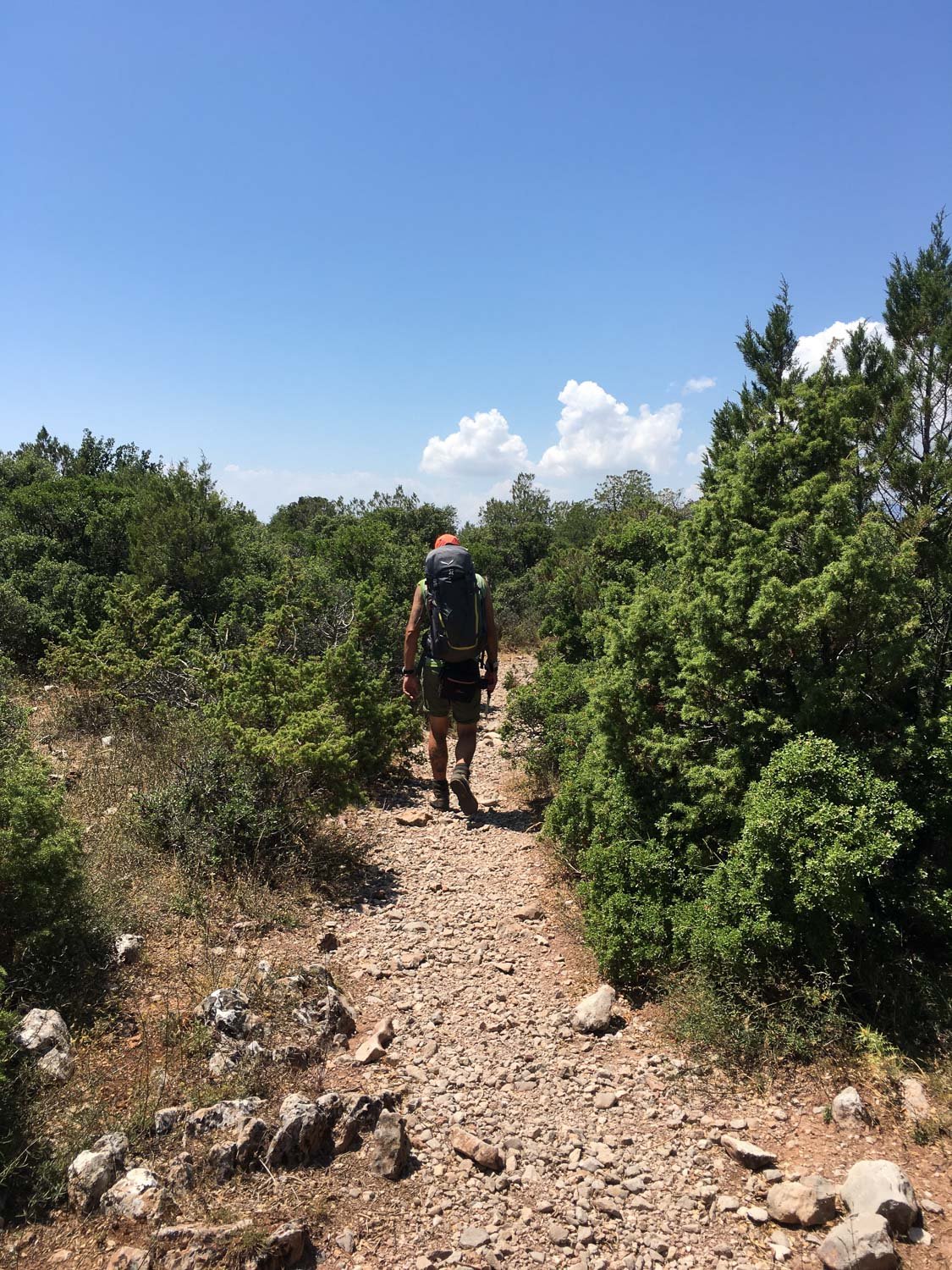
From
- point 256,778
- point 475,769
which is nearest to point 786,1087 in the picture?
point 256,778

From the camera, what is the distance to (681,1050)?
3418mm

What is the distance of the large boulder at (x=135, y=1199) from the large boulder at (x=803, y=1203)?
2085mm

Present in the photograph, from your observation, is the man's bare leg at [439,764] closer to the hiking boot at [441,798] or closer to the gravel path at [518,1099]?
the hiking boot at [441,798]

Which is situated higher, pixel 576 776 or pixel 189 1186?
pixel 576 776

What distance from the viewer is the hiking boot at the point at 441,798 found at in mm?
6648

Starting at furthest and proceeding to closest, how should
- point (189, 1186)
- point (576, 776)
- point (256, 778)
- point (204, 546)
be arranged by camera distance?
point (204, 546) → point (256, 778) → point (576, 776) → point (189, 1186)

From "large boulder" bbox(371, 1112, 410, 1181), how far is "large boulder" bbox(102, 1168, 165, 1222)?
2.44 feet

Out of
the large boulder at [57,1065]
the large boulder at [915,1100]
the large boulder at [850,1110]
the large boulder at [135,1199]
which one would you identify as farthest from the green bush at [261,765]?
the large boulder at [915,1100]

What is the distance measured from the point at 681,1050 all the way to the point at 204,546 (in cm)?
912

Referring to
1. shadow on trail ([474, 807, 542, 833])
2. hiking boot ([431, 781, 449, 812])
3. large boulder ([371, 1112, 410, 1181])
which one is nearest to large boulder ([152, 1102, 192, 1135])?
large boulder ([371, 1112, 410, 1181])

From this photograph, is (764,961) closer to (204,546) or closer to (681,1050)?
(681,1050)

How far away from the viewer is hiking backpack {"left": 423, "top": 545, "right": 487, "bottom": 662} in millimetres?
5973

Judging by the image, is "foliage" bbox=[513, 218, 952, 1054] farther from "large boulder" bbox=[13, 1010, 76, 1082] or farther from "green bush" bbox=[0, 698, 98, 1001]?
"green bush" bbox=[0, 698, 98, 1001]

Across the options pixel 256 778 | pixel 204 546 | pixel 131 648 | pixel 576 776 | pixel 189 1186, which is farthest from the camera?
pixel 204 546
